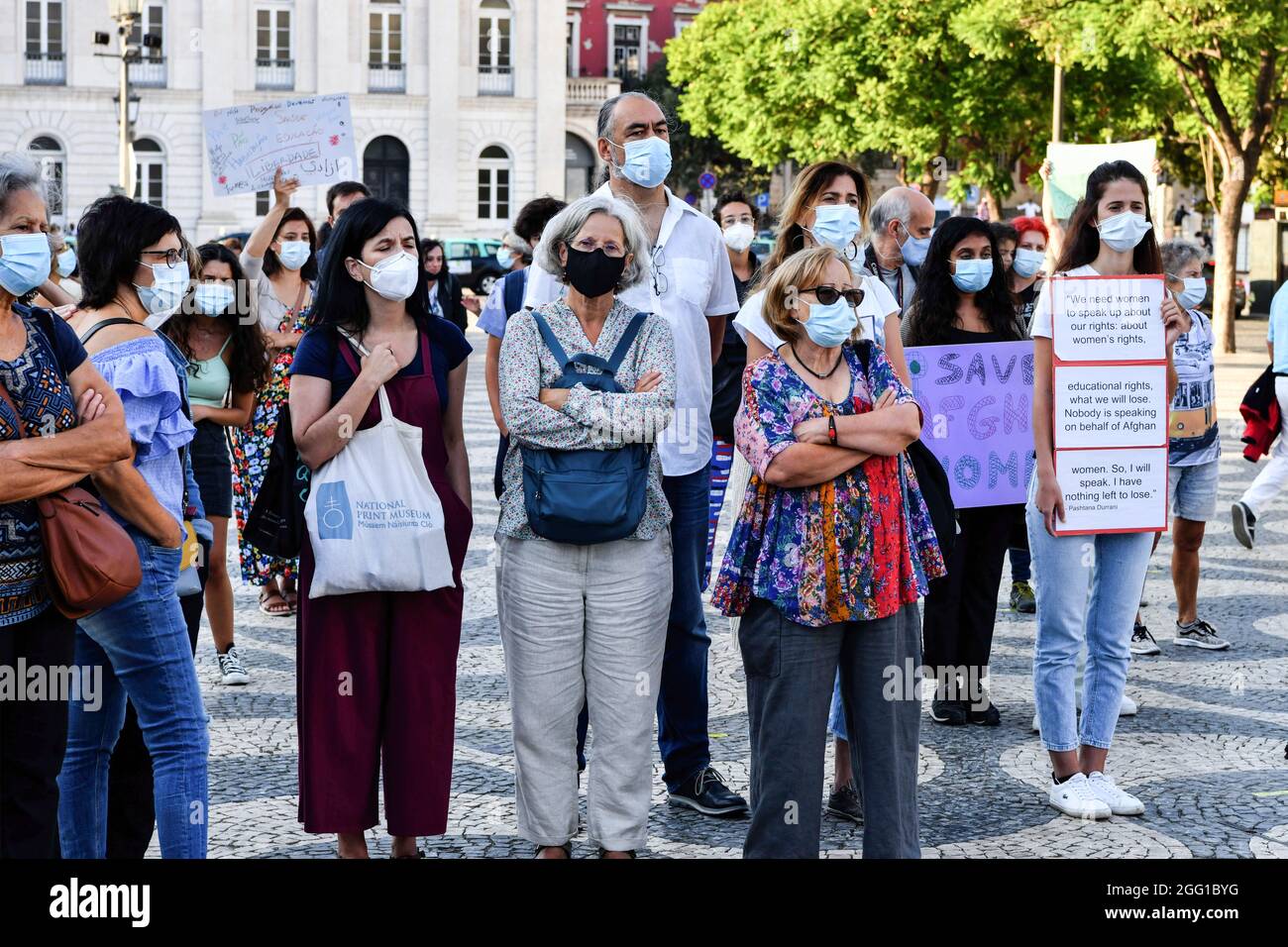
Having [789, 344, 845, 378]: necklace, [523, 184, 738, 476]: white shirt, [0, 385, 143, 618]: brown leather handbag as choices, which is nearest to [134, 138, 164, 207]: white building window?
[523, 184, 738, 476]: white shirt

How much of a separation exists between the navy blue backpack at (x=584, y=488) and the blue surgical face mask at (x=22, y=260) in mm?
1489

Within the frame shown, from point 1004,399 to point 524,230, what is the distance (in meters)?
2.61

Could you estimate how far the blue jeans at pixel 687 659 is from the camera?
18.5ft

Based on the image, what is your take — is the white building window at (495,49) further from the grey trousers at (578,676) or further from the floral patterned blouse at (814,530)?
the floral patterned blouse at (814,530)

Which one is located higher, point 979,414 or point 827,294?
point 827,294

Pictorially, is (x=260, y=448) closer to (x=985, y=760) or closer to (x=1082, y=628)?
(x=985, y=760)

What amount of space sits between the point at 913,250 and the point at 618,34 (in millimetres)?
64929

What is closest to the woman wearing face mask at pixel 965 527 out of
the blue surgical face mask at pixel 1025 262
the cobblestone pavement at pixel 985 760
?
the cobblestone pavement at pixel 985 760

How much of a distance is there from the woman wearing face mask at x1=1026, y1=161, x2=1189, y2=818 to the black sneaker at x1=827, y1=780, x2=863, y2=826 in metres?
0.64

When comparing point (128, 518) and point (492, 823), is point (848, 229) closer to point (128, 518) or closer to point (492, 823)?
point (492, 823)

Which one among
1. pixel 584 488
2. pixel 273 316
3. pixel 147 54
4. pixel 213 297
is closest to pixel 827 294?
pixel 584 488

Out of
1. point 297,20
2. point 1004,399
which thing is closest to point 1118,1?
point 1004,399

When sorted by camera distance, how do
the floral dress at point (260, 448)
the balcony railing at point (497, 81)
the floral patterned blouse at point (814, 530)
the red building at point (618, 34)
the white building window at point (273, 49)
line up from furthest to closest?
the red building at point (618, 34) → the balcony railing at point (497, 81) → the white building window at point (273, 49) → the floral dress at point (260, 448) → the floral patterned blouse at point (814, 530)

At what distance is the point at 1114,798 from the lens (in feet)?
18.2
